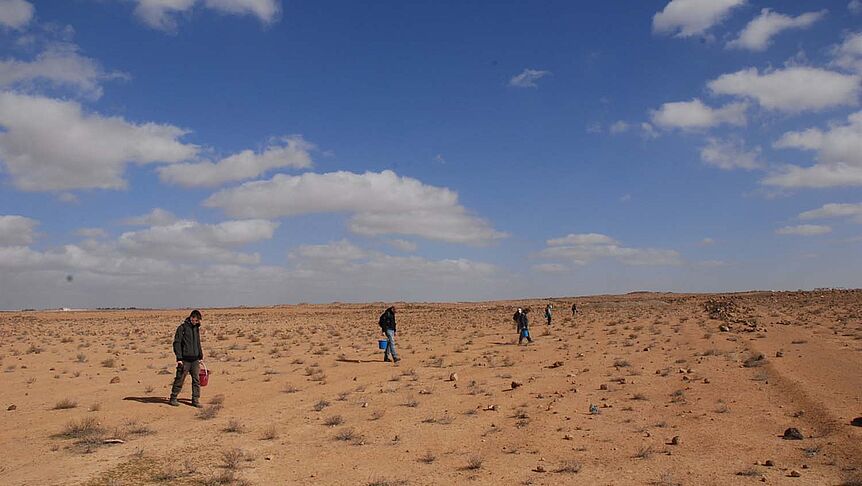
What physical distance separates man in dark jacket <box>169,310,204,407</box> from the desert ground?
42 cm

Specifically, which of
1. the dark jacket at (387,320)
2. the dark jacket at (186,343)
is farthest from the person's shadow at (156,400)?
the dark jacket at (387,320)

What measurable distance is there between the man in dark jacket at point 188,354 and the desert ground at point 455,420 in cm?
42

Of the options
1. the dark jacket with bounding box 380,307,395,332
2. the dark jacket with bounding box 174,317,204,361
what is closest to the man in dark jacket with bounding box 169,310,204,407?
the dark jacket with bounding box 174,317,204,361

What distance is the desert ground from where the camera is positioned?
799 cm

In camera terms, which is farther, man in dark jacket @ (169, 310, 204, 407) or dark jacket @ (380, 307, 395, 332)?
dark jacket @ (380, 307, 395, 332)

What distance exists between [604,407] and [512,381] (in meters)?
3.52

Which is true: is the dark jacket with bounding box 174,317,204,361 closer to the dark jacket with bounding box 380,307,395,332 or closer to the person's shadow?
the person's shadow

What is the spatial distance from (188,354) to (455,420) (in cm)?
580

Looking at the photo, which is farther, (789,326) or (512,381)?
(789,326)

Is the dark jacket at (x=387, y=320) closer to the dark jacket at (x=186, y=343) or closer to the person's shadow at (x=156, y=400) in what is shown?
the person's shadow at (x=156, y=400)

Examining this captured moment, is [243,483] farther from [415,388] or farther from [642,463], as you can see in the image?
[415,388]

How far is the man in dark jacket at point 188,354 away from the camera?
12492mm

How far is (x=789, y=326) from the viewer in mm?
30578

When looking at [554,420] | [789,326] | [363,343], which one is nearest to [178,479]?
[554,420]
